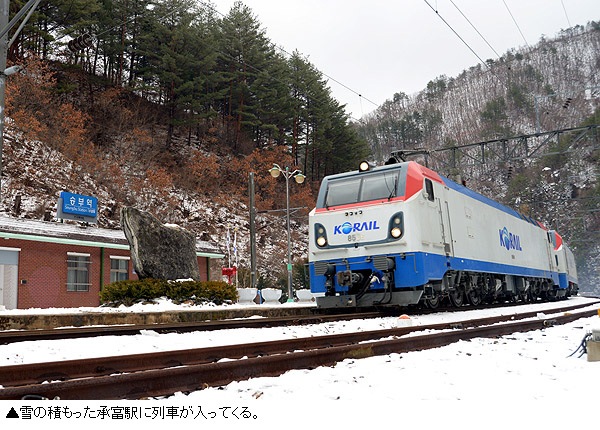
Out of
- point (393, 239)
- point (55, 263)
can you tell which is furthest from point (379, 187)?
point (55, 263)

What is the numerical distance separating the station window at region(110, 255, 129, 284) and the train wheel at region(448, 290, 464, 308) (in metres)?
15.4

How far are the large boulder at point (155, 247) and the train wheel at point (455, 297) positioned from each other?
828cm

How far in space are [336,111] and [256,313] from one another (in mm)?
44575

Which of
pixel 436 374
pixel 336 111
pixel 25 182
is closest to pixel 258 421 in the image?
pixel 436 374

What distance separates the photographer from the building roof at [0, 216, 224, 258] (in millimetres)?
18969

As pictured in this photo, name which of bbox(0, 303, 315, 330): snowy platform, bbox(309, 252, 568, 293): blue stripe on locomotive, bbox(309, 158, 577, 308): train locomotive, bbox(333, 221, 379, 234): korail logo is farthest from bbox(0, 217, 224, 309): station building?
bbox(333, 221, 379, 234): korail logo

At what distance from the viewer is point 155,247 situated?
1560cm

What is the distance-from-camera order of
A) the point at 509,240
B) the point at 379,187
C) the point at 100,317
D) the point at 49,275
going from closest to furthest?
the point at 100,317
the point at 379,187
the point at 509,240
the point at 49,275

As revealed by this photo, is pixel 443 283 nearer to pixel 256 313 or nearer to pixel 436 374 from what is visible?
pixel 256 313

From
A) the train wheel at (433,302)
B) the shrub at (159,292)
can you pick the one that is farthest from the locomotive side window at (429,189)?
the shrub at (159,292)

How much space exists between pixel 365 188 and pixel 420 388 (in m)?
8.45

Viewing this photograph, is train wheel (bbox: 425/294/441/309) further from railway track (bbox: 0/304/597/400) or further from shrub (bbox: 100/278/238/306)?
shrub (bbox: 100/278/238/306)

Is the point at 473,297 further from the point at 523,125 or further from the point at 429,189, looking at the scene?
the point at 523,125

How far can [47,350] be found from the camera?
6.21 m
